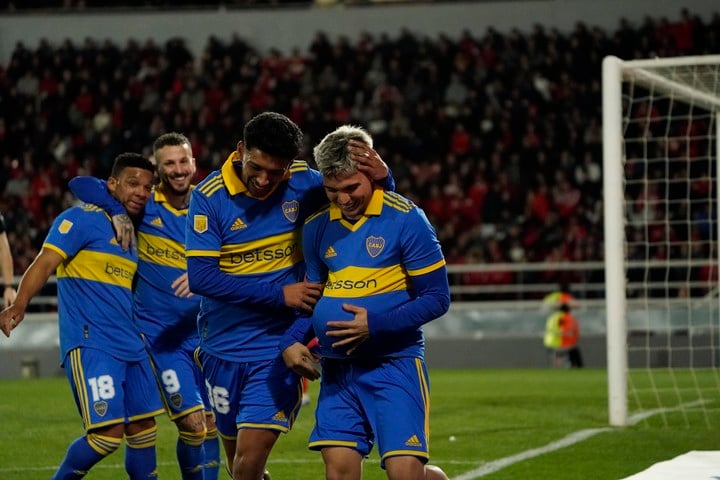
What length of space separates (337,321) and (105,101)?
69.4ft

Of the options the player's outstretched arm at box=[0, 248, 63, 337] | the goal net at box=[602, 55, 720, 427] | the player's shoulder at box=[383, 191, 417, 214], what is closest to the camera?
the player's shoulder at box=[383, 191, 417, 214]

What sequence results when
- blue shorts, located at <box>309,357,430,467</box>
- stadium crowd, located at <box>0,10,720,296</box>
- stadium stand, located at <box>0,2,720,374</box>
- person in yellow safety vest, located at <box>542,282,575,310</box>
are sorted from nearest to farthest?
1. blue shorts, located at <box>309,357,430,467</box>
2. person in yellow safety vest, located at <box>542,282,575,310</box>
3. stadium stand, located at <box>0,2,720,374</box>
4. stadium crowd, located at <box>0,10,720,296</box>

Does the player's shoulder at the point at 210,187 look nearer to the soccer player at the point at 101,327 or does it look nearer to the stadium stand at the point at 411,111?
the soccer player at the point at 101,327

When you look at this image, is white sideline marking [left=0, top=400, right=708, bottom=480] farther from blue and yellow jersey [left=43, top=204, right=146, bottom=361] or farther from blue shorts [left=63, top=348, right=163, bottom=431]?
blue and yellow jersey [left=43, top=204, right=146, bottom=361]

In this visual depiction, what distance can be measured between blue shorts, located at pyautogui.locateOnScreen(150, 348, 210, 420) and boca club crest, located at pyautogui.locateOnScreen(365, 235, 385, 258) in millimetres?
2153

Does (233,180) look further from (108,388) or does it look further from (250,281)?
(108,388)

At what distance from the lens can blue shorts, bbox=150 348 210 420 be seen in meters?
7.18

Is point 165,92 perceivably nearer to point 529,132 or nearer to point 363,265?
point 529,132

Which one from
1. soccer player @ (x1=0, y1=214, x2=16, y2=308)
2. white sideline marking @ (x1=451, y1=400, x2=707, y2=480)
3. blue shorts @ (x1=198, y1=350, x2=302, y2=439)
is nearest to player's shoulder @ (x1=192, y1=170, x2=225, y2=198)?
blue shorts @ (x1=198, y1=350, x2=302, y2=439)

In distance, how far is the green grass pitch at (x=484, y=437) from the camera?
29.1 ft

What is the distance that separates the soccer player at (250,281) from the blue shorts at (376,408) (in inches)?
18.4

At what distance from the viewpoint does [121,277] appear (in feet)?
22.9

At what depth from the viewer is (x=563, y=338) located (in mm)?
19609

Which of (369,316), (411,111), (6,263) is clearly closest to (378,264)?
(369,316)
